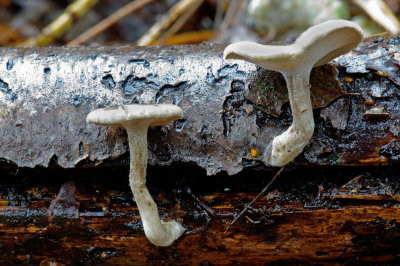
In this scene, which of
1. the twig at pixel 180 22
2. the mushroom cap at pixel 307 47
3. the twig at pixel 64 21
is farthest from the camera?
the twig at pixel 180 22

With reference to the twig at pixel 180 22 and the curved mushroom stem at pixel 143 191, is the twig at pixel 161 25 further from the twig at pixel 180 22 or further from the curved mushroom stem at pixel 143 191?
the curved mushroom stem at pixel 143 191

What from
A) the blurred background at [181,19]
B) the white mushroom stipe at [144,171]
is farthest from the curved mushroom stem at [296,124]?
the blurred background at [181,19]

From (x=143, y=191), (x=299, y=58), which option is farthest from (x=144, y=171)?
(x=299, y=58)

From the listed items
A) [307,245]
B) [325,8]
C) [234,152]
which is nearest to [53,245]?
[234,152]

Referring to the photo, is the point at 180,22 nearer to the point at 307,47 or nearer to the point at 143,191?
the point at 143,191

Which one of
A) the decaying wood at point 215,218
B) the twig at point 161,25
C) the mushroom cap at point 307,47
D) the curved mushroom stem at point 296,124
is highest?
the twig at point 161,25

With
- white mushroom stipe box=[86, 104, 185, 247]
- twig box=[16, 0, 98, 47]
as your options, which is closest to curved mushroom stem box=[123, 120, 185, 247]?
white mushroom stipe box=[86, 104, 185, 247]

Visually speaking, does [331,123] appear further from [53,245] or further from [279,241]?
[53,245]
